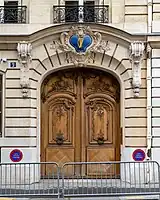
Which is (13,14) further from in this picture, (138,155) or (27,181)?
(138,155)

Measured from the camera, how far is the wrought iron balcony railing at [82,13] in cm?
1477

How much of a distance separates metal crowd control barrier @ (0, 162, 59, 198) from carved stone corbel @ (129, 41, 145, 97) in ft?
11.3

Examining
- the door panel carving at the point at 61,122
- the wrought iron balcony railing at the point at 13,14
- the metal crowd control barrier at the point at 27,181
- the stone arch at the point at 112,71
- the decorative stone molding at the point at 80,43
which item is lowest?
the metal crowd control barrier at the point at 27,181

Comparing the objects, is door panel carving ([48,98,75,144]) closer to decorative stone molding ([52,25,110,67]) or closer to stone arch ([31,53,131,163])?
stone arch ([31,53,131,163])

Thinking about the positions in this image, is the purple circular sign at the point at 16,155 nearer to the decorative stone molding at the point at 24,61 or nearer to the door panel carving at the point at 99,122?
the decorative stone molding at the point at 24,61

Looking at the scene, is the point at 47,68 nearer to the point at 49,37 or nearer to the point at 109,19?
the point at 49,37

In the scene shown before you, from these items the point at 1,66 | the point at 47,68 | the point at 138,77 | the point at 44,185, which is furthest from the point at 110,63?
the point at 44,185

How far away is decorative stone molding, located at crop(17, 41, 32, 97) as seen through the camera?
14.3 m

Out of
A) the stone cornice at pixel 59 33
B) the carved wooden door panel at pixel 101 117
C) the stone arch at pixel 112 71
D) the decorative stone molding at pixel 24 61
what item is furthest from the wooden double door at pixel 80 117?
the stone cornice at pixel 59 33

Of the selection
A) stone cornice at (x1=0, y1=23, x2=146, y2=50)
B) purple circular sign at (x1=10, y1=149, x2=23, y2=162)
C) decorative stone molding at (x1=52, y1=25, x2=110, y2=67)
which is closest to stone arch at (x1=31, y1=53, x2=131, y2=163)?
decorative stone molding at (x1=52, y1=25, x2=110, y2=67)

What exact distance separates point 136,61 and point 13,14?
13.0ft

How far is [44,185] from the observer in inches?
489

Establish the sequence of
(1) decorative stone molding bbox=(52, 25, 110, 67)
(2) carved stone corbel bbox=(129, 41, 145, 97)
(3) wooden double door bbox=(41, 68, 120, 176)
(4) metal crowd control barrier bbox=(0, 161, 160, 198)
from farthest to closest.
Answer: (3) wooden double door bbox=(41, 68, 120, 176) → (1) decorative stone molding bbox=(52, 25, 110, 67) → (2) carved stone corbel bbox=(129, 41, 145, 97) → (4) metal crowd control barrier bbox=(0, 161, 160, 198)

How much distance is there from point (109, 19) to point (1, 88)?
12.7 feet
